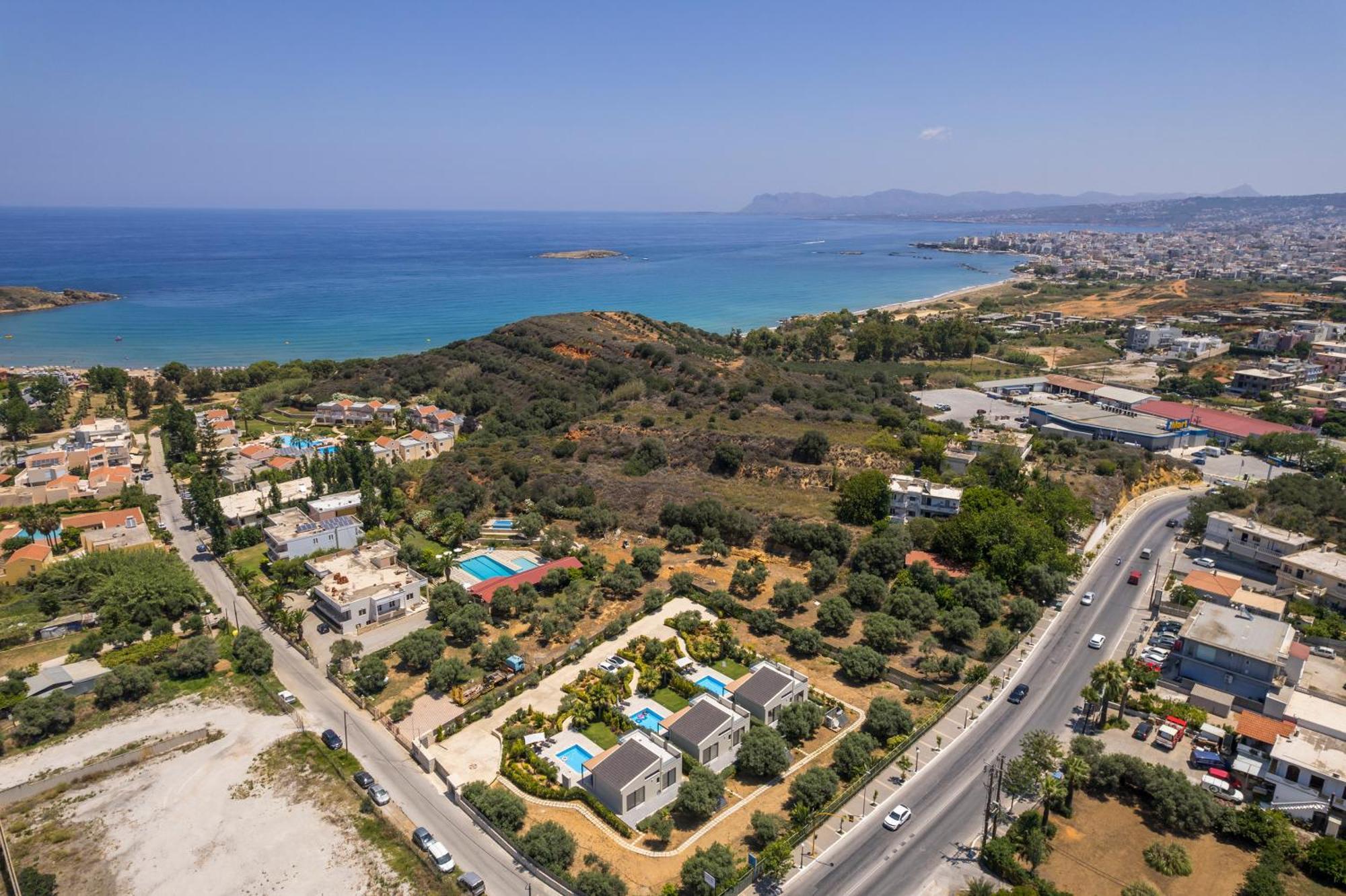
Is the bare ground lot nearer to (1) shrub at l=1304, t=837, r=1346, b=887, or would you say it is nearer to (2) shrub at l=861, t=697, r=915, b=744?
(2) shrub at l=861, t=697, r=915, b=744

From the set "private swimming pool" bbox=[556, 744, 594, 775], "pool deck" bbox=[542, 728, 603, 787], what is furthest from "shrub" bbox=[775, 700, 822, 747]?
"private swimming pool" bbox=[556, 744, 594, 775]

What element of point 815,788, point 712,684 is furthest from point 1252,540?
point 815,788

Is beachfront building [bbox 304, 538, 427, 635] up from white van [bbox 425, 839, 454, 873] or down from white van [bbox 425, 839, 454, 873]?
up

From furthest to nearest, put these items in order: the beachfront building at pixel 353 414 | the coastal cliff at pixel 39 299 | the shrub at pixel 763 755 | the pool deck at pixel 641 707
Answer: the coastal cliff at pixel 39 299 → the beachfront building at pixel 353 414 → the pool deck at pixel 641 707 → the shrub at pixel 763 755

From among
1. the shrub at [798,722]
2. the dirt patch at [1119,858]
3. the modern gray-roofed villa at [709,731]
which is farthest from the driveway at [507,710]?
the dirt patch at [1119,858]

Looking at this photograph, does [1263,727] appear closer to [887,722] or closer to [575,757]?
[887,722]

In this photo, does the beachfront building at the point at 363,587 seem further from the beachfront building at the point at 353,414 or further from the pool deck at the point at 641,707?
the beachfront building at the point at 353,414
